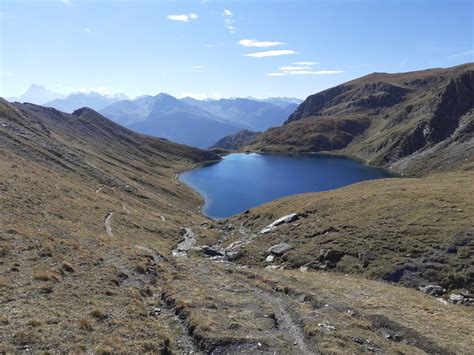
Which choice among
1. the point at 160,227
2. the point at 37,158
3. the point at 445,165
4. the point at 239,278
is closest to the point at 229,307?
the point at 239,278

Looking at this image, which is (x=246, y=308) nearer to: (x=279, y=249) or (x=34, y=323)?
(x=34, y=323)

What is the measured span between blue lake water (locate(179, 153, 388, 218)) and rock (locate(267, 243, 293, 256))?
6181 cm

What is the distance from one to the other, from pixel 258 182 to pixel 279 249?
387 feet

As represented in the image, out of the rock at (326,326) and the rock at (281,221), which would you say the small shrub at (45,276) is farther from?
the rock at (281,221)

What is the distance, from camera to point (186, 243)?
49250 millimetres

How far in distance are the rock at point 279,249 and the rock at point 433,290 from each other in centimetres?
1376

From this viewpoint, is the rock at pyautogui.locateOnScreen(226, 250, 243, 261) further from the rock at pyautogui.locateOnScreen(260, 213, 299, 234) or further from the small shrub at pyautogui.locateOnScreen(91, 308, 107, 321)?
the small shrub at pyautogui.locateOnScreen(91, 308, 107, 321)

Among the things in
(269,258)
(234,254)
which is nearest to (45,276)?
(269,258)

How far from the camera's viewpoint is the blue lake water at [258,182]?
120488mm

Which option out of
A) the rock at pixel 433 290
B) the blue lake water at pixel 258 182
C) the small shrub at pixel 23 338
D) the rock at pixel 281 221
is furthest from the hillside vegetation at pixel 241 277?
the blue lake water at pixel 258 182

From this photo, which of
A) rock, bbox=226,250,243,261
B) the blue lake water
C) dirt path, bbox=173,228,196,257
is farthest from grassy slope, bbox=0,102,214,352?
the blue lake water

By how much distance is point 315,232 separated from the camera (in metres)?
42.3

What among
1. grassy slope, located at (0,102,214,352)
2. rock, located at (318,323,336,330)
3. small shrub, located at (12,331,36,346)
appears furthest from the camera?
rock, located at (318,323,336,330)

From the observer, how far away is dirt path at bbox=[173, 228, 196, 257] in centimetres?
4364
